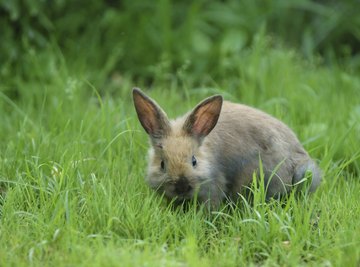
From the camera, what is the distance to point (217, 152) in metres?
5.95

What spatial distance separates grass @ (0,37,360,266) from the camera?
485 centimetres

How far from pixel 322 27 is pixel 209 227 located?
5.63 meters

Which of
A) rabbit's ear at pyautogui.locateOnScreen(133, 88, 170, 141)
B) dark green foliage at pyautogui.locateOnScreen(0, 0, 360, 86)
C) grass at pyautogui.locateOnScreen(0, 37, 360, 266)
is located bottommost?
grass at pyautogui.locateOnScreen(0, 37, 360, 266)

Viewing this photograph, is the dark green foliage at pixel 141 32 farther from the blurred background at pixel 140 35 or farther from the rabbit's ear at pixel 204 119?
the rabbit's ear at pixel 204 119

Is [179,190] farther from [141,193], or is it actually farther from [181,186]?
[141,193]

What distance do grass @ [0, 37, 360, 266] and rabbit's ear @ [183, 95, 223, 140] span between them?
24.5 inches

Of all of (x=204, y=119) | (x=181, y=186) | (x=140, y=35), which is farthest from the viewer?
(x=140, y=35)

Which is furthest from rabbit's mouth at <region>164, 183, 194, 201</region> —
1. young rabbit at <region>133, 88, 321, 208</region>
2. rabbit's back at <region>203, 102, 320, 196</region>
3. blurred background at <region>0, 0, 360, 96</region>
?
blurred background at <region>0, 0, 360, 96</region>

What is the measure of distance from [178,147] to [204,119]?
0.35 meters

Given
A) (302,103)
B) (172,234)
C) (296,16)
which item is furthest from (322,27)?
(172,234)

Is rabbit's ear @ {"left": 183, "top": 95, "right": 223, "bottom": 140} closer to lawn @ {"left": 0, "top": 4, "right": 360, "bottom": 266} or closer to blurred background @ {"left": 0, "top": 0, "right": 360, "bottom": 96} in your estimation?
lawn @ {"left": 0, "top": 4, "right": 360, "bottom": 266}

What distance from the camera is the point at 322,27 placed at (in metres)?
10.3

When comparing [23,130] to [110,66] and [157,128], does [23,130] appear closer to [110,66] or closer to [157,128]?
[157,128]

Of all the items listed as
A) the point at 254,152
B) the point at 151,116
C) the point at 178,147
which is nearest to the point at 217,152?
the point at 254,152
